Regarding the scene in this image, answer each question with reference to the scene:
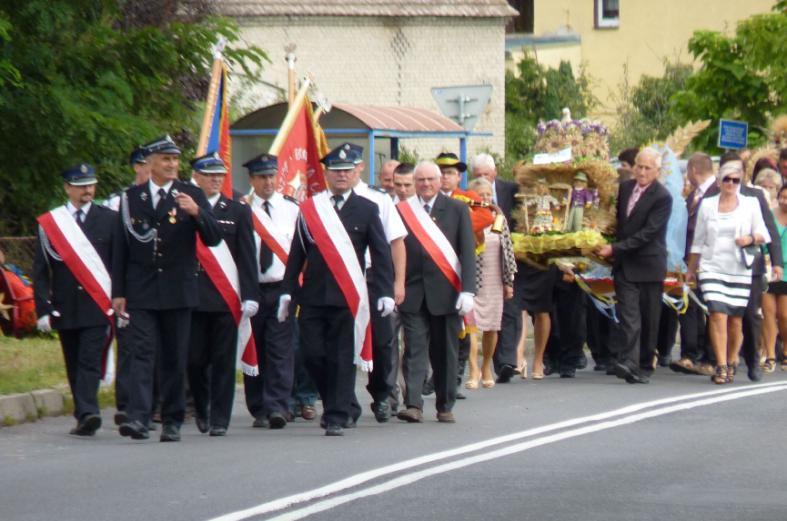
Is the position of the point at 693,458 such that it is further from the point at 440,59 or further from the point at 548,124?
the point at 440,59

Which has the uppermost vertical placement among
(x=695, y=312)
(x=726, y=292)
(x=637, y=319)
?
(x=726, y=292)

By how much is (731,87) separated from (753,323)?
16034 mm

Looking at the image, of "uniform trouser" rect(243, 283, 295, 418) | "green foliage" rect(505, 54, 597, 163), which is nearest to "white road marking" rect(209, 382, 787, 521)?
"uniform trouser" rect(243, 283, 295, 418)

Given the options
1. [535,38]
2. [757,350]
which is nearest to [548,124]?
[757,350]

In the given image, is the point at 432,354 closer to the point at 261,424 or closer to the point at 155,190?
the point at 261,424

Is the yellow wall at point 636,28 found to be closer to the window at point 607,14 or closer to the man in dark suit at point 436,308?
the window at point 607,14

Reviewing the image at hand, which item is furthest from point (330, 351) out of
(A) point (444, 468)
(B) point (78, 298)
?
(A) point (444, 468)

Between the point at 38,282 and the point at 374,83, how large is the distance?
24.7 meters

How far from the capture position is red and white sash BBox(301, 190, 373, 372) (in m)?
12.6

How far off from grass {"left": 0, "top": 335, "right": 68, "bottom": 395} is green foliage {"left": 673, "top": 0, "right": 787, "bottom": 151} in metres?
16.4

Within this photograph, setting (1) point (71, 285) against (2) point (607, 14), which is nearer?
(1) point (71, 285)

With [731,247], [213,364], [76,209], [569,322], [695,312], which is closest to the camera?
[213,364]

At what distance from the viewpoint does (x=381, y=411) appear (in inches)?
527

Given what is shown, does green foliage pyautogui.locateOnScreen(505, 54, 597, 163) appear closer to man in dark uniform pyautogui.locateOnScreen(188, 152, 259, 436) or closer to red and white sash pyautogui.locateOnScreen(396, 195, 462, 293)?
red and white sash pyautogui.locateOnScreen(396, 195, 462, 293)
